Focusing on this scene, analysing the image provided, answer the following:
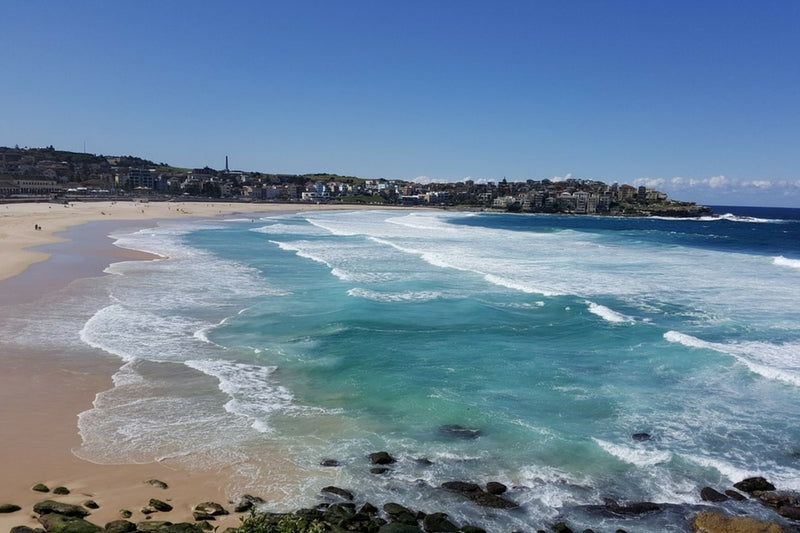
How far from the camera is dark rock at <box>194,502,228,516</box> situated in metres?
8.20

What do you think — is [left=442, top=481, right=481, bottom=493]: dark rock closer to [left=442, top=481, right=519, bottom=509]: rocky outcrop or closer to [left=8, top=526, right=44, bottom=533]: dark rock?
[left=442, top=481, right=519, bottom=509]: rocky outcrop

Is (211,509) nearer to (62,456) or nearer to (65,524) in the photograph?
(65,524)

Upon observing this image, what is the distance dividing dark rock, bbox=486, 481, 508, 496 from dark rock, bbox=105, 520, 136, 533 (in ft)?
16.4

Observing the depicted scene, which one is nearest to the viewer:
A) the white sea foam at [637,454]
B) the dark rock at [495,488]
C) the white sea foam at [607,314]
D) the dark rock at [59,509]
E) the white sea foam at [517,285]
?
the dark rock at [59,509]

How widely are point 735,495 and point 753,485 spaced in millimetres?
484

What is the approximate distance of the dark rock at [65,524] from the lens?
7213mm

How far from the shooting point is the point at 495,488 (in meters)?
9.19

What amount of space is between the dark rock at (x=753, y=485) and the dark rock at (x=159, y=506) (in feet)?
28.5

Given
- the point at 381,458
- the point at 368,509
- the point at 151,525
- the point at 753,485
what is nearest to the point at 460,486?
the point at 381,458

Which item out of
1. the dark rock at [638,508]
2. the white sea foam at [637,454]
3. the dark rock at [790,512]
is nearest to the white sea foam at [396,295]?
the white sea foam at [637,454]

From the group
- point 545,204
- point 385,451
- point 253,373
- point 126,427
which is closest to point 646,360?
point 385,451

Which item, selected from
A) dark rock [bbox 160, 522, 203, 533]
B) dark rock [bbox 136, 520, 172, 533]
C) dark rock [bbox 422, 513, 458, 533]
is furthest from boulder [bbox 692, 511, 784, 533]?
dark rock [bbox 136, 520, 172, 533]

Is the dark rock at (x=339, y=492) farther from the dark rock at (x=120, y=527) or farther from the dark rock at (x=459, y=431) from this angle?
the dark rock at (x=459, y=431)

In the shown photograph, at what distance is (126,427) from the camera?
11.0m
